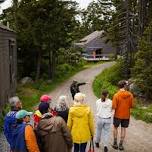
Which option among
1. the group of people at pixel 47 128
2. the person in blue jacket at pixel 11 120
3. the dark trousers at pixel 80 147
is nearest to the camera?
the group of people at pixel 47 128

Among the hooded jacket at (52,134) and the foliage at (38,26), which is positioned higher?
the foliage at (38,26)

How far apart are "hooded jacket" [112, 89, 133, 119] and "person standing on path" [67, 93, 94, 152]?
7.76ft

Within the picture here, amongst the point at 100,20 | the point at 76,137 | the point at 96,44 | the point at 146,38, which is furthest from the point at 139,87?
the point at 96,44

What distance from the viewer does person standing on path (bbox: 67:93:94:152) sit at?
1080 centimetres

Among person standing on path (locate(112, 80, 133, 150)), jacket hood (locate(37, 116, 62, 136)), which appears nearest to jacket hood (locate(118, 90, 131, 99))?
person standing on path (locate(112, 80, 133, 150))

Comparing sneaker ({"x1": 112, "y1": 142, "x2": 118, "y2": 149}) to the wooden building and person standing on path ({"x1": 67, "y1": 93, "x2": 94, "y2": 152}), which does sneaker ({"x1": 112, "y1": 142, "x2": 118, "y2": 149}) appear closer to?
person standing on path ({"x1": 67, "y1": 93, "x2": 94, "y2": 152})

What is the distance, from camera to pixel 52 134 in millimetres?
8734

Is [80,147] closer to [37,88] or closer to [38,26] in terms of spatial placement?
[37,88]

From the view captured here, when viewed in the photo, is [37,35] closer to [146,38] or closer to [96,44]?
[146,38]

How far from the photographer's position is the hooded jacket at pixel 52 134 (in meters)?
8.74

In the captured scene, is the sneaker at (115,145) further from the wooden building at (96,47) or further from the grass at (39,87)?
the wooden building at (96,47)

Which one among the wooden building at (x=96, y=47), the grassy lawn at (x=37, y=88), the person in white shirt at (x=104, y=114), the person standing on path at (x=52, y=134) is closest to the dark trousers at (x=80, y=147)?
the person in white shirt at (x=104, y=114)

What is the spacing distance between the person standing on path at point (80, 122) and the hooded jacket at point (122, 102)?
237cm

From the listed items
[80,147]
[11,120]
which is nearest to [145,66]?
[80,147]
